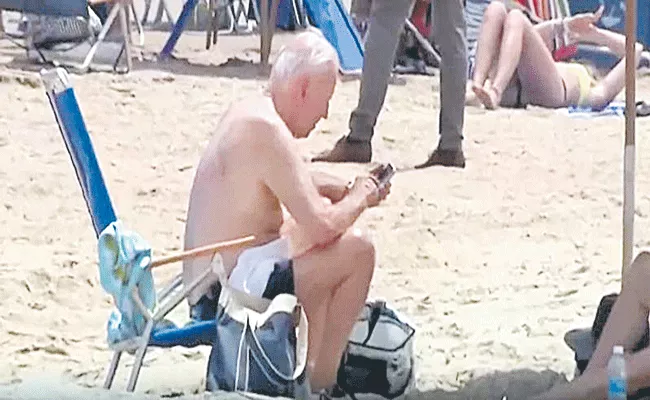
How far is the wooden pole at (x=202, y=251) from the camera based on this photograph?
10.5ft

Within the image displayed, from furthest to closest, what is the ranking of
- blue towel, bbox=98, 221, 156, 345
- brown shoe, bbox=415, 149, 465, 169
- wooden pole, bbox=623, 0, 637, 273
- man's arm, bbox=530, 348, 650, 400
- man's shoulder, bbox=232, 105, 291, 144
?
brown shoe, bbox=415, 149, 465, 169
wooden pole, bbox=623, 0, 637, 273
man's shoulder, bbox=232, 105, 291, 144
blue towel, bbox=98, 221, 156, 345
man's arm, bbox=530, 348, 650, 400

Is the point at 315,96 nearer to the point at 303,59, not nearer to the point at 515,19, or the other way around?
the point at 303,59

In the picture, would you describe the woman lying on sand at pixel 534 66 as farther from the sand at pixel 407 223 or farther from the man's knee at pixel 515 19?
the sand at pixel 407 223

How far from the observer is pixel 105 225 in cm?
340

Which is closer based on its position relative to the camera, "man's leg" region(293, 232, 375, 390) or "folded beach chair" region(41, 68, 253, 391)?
"folded beach chair" region(41, 68, 253, 391)

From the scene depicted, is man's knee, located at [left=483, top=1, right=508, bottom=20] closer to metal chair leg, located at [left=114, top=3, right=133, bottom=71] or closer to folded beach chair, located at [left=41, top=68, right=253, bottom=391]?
metal chair leg, located at [left=114, top=3, right=133, bottom=71]

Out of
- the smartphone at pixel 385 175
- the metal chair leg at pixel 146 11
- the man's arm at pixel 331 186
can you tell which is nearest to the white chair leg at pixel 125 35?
the metal chair leg at pixel 146 11

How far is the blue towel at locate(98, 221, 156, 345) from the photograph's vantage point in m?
3.19

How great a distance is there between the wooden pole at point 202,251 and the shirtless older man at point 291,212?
6 centimetres

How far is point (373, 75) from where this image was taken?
6410 mm

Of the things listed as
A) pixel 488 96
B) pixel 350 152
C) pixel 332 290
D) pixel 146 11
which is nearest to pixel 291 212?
pixel 332 290

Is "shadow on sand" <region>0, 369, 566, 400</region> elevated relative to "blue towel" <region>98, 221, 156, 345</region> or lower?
lower

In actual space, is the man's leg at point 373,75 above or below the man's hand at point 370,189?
below

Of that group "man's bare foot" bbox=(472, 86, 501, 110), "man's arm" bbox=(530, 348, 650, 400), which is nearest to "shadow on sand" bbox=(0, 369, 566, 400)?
"man's arm" bbox=(530, 348, 650, 400)
